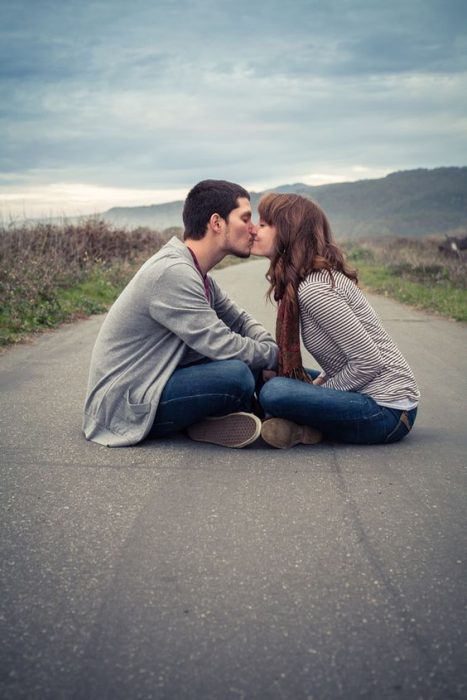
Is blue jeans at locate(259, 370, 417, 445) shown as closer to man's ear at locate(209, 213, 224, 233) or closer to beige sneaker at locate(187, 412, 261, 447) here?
beige sneaker at locate(187, 412, 261, 447)

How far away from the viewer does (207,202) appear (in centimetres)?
416

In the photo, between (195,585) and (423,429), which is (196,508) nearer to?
(195,585)

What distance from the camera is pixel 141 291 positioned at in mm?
3893

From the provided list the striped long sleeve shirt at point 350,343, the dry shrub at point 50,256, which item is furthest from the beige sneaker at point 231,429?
the dry shrub at point 50,256

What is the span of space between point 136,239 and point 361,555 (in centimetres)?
1854

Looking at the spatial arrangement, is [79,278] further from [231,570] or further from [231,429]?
[231,570]

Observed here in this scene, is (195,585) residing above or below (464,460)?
above

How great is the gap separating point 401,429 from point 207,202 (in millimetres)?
1910

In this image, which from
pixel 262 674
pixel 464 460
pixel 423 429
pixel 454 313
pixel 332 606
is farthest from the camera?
pixel 454 313

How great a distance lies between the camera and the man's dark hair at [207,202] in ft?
13.6

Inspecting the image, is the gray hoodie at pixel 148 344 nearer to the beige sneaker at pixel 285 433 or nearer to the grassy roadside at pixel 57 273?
the beige sneaker at pixel 285 433

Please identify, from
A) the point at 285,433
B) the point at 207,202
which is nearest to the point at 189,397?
the point at 285,433

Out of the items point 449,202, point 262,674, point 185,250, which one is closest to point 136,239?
point 185,250

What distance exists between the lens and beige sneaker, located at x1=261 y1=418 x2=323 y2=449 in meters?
3.98
